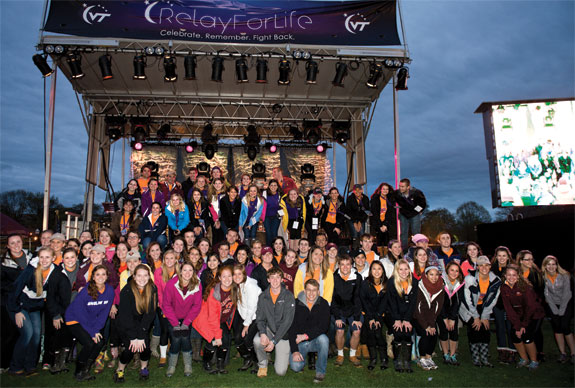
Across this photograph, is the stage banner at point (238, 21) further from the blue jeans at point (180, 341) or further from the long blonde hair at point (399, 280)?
the blue jeans at point (180, 341)

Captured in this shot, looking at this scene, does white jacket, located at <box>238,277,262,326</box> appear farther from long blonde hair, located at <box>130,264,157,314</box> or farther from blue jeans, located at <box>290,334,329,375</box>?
long blonde hair, located at <box>130,264,157,314</box>

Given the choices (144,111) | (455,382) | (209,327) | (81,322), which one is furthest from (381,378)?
(144,111)

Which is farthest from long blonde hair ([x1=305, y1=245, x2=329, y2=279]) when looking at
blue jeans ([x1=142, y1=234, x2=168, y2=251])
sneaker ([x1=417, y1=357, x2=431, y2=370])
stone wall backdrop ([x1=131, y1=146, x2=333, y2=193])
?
stone wall backdrop ([x1=131, y1=146, x2=333, y2=193])

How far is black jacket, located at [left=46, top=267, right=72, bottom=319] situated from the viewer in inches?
163

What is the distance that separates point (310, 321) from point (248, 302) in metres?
0.78

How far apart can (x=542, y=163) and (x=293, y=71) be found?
7.19m

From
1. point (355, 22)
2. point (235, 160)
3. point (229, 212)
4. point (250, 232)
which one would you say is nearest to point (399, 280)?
point (250, 232)

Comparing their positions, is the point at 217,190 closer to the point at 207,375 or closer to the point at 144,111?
the point at 207,375

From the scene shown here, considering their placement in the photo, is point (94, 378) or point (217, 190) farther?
point (217, 190)

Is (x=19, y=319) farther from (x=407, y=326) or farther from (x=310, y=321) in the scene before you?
(x=407, y=326)

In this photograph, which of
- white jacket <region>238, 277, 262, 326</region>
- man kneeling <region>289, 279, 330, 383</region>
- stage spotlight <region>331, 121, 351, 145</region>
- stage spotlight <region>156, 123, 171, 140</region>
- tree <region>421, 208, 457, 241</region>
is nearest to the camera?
man kneeling <region>289, 279, 330, 383</region>

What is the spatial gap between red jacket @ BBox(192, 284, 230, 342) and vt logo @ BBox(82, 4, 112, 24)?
22.4 ft

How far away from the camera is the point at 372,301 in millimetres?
4664

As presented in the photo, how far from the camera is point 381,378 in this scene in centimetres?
412
